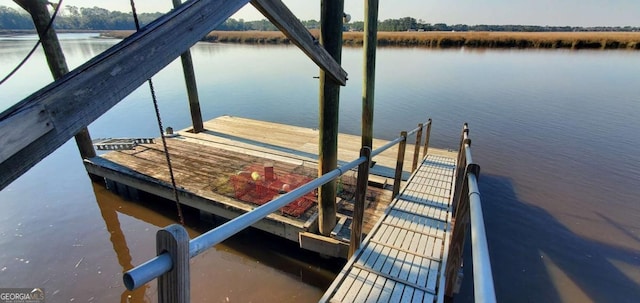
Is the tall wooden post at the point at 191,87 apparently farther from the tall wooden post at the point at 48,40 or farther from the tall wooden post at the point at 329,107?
the tall wooden post at the point at 329,107

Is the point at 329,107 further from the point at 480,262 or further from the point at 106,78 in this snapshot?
the point at 480,262

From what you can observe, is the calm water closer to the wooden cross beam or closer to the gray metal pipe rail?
the gray metal pipe rail

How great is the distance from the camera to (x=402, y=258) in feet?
10.00

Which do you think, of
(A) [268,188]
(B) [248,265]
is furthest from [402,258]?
(B) [248,265]

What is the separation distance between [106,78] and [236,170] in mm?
5829

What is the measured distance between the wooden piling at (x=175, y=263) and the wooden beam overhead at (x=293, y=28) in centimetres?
179

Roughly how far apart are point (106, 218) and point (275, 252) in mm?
4262

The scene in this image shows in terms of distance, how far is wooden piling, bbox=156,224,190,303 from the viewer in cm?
98

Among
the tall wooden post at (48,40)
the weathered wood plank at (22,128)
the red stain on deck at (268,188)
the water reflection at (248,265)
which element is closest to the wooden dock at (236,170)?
the red stain on deck at (268,188)

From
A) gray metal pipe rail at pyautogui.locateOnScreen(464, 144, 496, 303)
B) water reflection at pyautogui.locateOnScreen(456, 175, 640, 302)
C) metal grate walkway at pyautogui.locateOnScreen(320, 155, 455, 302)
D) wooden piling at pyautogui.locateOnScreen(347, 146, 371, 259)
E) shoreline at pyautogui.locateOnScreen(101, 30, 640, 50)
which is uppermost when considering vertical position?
shoreline at pyautogui.locateOnScreen(101, 30, 640, 50)

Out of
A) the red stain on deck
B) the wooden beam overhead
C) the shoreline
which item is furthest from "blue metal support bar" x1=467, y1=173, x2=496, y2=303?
the shoreline

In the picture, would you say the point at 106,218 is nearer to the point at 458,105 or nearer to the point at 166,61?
the point at 166,61

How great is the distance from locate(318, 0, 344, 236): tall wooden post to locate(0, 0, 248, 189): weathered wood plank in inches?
89.6

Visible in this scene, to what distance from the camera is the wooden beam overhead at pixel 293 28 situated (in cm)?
234
